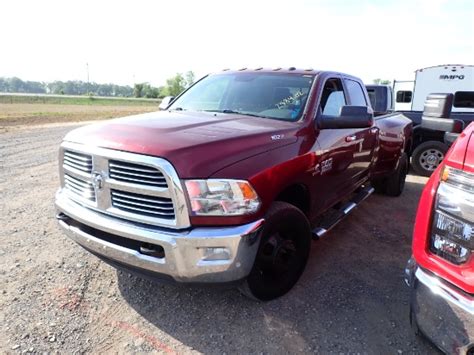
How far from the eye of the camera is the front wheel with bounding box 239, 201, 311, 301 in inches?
107

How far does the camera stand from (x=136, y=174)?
2445 mm

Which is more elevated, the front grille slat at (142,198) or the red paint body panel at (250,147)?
the red paint body panel at (250,147)

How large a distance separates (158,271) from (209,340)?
0.62 meters

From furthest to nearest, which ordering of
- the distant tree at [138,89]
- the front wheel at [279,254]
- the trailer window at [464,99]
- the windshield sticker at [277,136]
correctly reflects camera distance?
the distant tree at [138,89]
the trailer window at [464,99]
the windshield sticker at [277,136]
the front wheel at [279,254]

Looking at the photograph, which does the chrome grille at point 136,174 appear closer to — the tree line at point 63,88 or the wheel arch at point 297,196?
the wheel arch at point 297,196

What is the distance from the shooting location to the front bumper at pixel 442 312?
1.72 m

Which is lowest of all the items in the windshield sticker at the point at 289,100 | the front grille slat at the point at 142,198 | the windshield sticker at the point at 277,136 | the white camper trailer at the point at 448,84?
the front grille slat at the point at 142,198

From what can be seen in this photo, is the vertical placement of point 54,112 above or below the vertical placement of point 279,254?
below

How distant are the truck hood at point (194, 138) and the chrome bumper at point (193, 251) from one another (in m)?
0.41

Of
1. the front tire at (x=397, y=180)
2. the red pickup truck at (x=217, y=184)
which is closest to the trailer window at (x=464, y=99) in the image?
the front tire at (x=397, y=180)

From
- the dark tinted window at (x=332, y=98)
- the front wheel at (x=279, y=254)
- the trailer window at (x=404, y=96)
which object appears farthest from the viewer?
the trailer window at (x=404, y=96)

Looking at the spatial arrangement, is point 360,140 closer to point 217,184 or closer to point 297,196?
point 297,196

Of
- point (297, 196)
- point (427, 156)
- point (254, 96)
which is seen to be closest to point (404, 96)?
point (427, 156)

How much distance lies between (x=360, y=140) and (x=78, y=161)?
10.0ft
